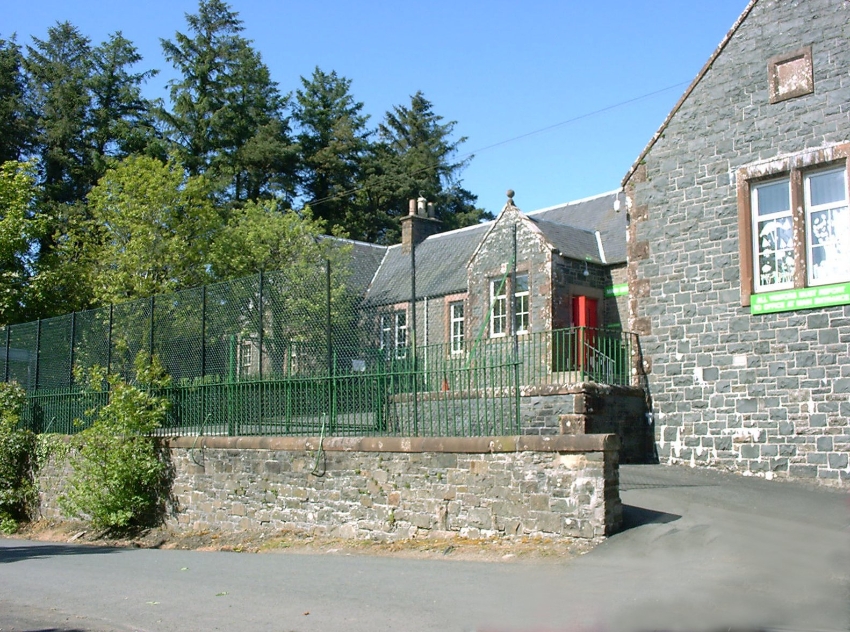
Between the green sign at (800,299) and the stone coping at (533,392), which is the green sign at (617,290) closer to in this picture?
the stone coping at (533,392)

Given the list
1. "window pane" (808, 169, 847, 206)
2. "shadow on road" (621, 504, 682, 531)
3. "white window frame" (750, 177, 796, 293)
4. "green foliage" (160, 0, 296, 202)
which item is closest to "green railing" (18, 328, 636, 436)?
"shadow on road" (621, 504, 682, 531)

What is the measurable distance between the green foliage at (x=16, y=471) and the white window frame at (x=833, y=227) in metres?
17.2

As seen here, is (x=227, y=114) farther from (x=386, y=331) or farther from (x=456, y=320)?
(x=386, y=331)

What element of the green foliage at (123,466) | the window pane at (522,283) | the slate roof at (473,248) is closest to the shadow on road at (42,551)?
the green foliage at (123,466)

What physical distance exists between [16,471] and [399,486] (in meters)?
12.9

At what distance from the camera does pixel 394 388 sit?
1338cm

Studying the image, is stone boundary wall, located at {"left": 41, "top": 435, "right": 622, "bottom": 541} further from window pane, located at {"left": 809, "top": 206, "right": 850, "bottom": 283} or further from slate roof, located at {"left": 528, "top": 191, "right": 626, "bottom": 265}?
slate roof, located at {"left": 528, "top": 191, "right": 626, "bottom": 265}

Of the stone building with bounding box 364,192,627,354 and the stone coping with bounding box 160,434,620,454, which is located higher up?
the stone building with bounding box 364,192,627,354

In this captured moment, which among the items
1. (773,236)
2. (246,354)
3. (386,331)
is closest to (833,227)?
(773,236)

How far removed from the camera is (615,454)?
10.7 meters

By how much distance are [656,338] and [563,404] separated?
2.59m

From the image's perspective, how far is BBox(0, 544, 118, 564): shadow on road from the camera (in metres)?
14.4

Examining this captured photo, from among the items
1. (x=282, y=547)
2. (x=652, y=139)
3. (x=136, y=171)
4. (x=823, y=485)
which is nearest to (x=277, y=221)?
(x=136, y=171)

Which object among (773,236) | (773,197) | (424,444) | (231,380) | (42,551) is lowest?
(42,551)
